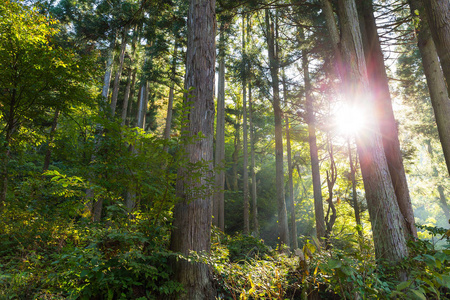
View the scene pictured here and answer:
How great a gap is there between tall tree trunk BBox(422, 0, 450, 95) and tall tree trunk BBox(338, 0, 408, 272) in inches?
70.7

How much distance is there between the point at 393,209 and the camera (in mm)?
3928

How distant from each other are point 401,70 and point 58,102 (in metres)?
13.4

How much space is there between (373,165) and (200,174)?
10.5 feet

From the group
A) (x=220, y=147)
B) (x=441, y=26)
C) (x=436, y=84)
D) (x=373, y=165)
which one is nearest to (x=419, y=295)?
(x=441, y=26)

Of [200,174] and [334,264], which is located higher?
[200,174]

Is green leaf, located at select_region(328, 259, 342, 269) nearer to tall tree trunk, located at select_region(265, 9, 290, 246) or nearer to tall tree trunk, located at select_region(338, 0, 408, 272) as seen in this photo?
tall tree trunk, located at select_region(338, 0, 408, 272)

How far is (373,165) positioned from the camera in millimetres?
4176

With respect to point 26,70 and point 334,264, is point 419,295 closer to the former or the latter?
point 334,264

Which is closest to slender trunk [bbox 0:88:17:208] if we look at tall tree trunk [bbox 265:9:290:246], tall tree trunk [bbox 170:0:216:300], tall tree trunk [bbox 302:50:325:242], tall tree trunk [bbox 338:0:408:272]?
tall tree trunk [bbox 170:0:216:300]

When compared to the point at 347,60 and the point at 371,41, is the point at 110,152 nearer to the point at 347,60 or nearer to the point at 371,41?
the point at 347,60

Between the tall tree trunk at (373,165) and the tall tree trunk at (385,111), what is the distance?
1.02 metres

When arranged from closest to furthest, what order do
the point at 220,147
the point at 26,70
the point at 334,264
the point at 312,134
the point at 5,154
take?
1. the point at 334,264
2. the point at 5,154
3. the point at 26,70
4. the point at 312,134
5. the point at 220,147

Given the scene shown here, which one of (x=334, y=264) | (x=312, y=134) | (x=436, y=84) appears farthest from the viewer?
(x=312, y=134)

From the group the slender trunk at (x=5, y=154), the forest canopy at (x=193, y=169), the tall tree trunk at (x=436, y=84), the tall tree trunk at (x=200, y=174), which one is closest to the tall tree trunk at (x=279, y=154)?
the forest canopy at (x=193, y=169)
